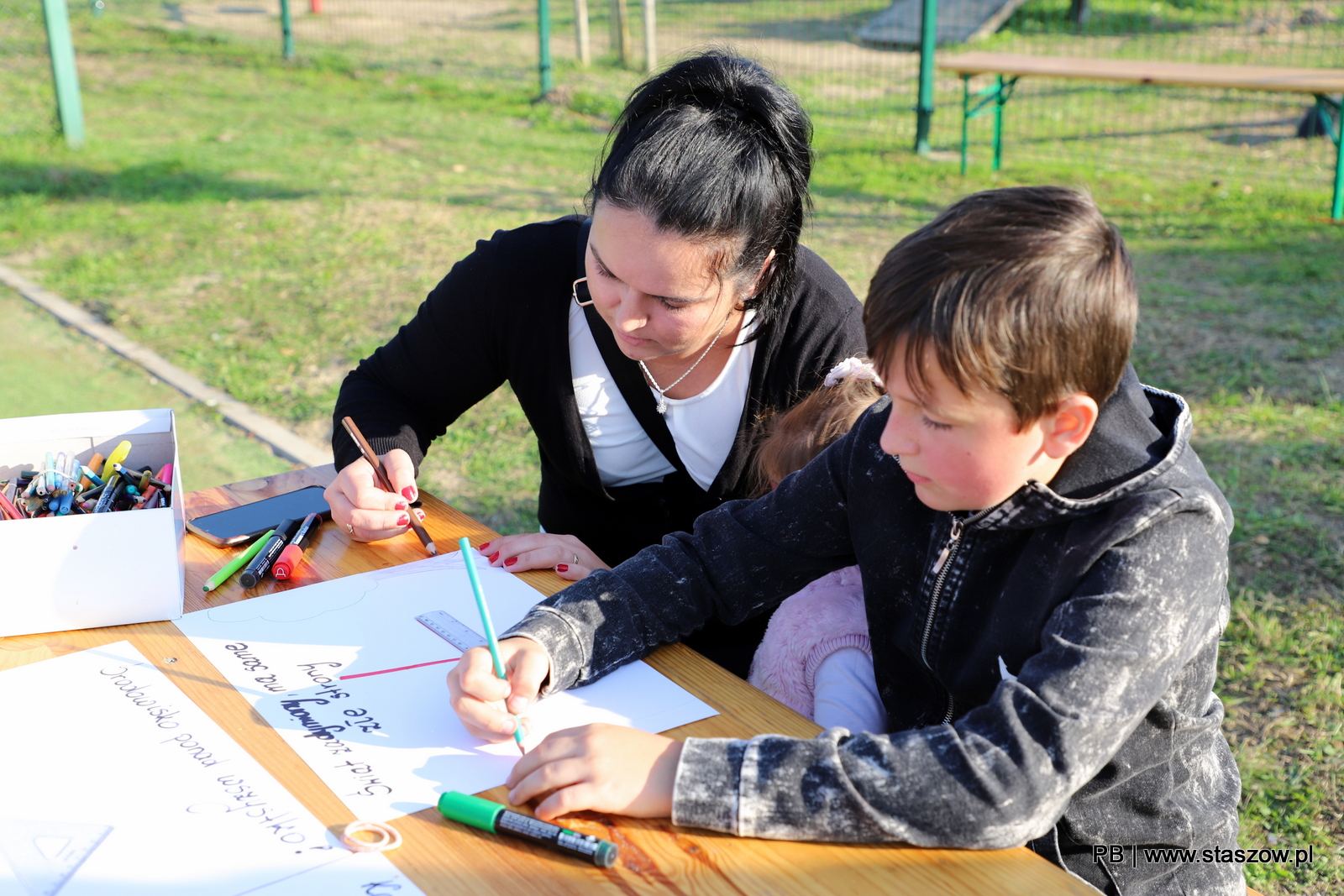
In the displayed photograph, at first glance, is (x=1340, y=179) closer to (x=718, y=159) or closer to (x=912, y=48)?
(x=718, y=159)

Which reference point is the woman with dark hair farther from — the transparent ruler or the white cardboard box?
the white cardboard box

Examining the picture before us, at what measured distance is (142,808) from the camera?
104cm

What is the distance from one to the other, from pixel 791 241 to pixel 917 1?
12.3m

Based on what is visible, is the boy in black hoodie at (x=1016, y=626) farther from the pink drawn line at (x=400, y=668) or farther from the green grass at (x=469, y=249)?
the green grass at (x=469, y=249)

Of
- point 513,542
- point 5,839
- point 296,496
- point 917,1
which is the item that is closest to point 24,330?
point 296,496

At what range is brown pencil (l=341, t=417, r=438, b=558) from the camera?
1582 millimetres

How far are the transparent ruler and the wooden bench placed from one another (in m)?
6.15

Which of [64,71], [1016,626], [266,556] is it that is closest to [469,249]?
[64,71]

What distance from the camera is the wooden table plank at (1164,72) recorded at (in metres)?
6.25

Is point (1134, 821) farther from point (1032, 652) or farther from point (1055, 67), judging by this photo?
point (1055, 67)

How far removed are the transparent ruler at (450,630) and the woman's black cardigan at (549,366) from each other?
476 millimetres

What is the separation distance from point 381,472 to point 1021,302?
100cm

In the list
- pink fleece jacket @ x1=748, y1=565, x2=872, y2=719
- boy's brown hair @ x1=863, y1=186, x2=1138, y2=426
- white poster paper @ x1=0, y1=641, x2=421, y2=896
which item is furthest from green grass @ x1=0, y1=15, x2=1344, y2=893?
white poster paper @ x1=0, y1=641, x2=421, y2=896

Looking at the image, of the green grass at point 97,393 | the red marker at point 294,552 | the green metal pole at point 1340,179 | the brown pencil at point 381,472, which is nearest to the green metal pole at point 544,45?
the green grass at point 97,393
